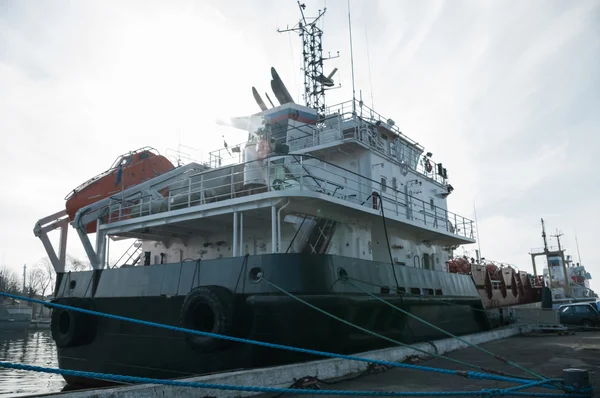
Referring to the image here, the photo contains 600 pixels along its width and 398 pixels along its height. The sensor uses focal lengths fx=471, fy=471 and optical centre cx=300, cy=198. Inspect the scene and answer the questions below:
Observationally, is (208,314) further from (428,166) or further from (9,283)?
(9,283)

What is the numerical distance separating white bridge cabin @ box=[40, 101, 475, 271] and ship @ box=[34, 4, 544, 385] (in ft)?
0.14

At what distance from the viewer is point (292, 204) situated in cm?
995

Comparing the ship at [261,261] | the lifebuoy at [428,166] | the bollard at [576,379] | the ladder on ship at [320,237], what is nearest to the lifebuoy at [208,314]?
the ship at [261,261]

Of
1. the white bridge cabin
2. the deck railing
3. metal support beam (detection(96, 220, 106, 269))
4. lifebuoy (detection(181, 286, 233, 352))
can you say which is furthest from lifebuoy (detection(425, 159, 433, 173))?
metal support beam (detection(96, 220, 106, 269))

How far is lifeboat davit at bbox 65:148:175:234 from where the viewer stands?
12670mm

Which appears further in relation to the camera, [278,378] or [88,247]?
[88,247]

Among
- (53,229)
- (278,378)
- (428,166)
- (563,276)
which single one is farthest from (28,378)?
(563,276)

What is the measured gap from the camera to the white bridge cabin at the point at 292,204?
10.3 meters

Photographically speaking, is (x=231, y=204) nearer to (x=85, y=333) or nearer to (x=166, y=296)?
(x=166, y=296)

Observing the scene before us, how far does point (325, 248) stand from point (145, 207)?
4.93 m

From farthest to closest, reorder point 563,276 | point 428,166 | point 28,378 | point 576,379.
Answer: point 563,276, point 428,166, point 28,378, point 576,379

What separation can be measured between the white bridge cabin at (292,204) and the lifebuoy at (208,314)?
1310 millimetres

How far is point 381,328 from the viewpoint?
10227 millimetres

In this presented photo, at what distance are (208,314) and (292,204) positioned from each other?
280 cm
